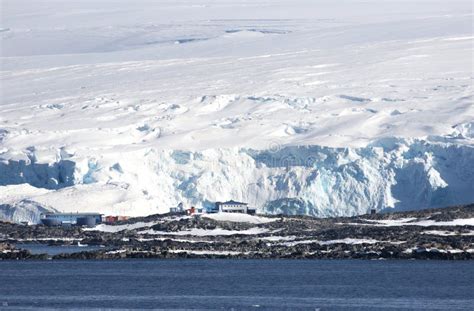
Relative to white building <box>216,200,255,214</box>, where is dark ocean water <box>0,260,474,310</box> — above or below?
above

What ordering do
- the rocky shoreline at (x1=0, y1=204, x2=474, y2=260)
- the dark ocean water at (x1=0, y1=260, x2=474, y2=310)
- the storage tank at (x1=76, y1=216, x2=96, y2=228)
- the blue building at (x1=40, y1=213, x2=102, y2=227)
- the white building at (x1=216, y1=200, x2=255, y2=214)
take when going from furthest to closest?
the blue building at (x1=40, y1=213, x2=102, y2=227) < the storage tank at (x1=76, y1=216, x2=96, y2=228) < the white building at (x1=216, y1=200, x2=255, y2=214) < the rocky shoreline at (x1=0, y1=204, x2=474, y2=260) < the dark ocean water at (x1=0, y1=260, x2=474, y2=310)

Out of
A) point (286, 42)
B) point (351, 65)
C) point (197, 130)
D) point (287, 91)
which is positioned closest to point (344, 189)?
point (197, 130)

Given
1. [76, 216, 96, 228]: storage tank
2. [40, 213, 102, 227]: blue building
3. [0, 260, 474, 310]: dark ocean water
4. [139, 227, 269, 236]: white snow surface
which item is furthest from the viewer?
[40, 213, 102, 227]: blue building

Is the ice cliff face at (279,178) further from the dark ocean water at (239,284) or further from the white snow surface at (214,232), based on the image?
the dark ocean water at (239,284)

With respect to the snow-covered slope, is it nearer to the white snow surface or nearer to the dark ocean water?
the white snow surface

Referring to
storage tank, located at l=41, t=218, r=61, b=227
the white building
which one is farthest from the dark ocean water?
storage tank, located at l=41, t=218, r=61, b=227

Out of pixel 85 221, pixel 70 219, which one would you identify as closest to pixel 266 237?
pixel 85 221

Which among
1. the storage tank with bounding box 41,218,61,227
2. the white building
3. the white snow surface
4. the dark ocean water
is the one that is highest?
the dark ocean water

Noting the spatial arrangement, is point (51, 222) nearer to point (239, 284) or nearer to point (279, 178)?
point (279, 178)
